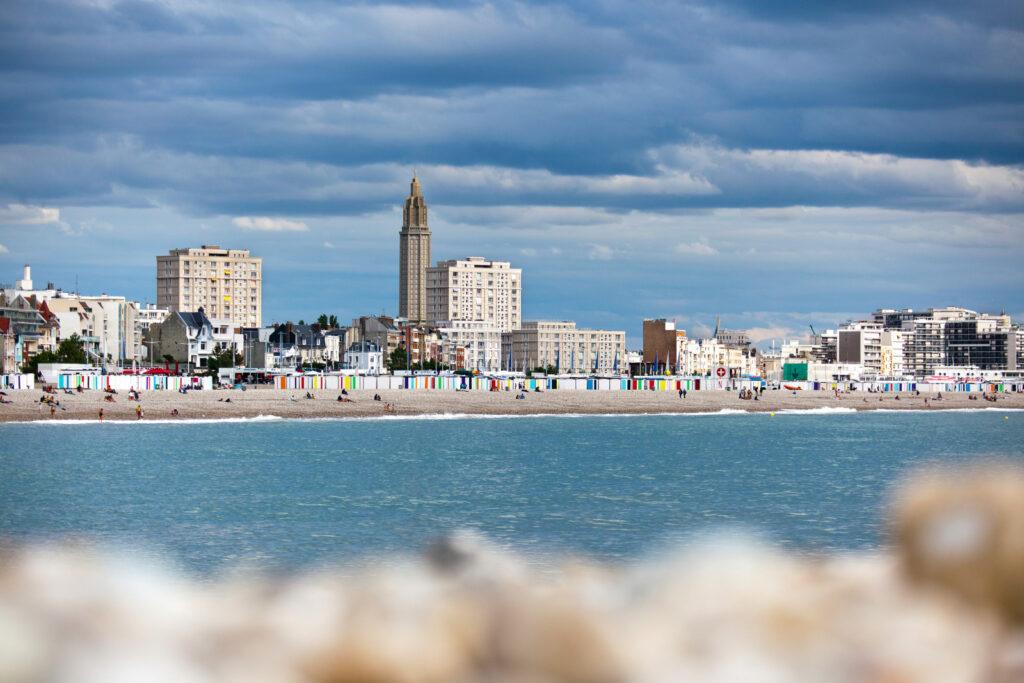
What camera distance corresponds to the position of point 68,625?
8438mm

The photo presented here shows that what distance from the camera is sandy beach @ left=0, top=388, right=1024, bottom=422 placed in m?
89.6

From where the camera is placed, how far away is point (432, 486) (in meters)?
46.9

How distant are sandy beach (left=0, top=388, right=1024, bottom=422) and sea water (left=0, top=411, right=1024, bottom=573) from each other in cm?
565

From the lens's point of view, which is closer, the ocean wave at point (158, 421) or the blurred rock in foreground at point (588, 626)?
the blurred rock in foreground at point (588, 626)

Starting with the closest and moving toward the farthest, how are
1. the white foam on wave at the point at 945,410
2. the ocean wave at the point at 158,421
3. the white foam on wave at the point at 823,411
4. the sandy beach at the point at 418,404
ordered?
1. the ocean wave at the point at 158,421
2. the sandy beach at the point at 418,404
3. the white foam on wave at the point at 823,411
4. the white foam on wave at the point at 945,410

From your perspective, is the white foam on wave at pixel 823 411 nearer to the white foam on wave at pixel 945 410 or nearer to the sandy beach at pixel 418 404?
the sandy beach at pixel 418 404

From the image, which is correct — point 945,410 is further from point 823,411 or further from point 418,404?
point 418,404

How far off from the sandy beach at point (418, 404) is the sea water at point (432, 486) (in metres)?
5.65

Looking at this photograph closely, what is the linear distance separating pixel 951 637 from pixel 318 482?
41.3m

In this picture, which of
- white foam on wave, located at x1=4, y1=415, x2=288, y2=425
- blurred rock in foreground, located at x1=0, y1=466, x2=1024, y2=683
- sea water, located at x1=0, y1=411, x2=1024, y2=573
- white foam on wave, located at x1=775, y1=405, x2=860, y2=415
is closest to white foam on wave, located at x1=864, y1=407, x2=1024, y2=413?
white foam on wave, located at x1=775, y1=405, x2=860, y2=415

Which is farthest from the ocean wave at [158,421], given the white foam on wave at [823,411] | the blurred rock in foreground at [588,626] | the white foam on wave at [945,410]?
the blurred rock in foreground at [588,626]

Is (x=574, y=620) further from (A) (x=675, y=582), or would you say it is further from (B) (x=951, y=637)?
(B) (x=951, y=637)

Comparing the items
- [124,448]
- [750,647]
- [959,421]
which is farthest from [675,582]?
[959,421]

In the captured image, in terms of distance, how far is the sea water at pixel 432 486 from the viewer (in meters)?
32.0
